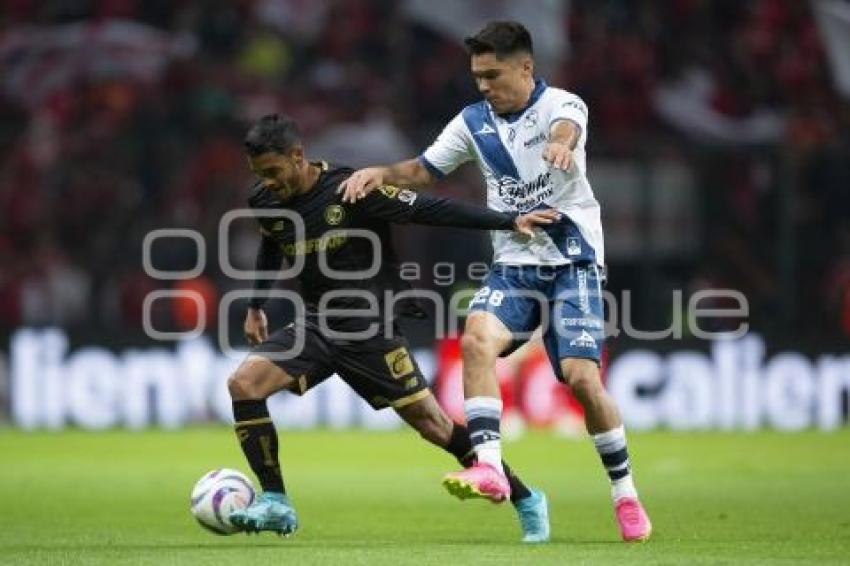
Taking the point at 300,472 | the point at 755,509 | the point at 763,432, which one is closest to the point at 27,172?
the point at 300,472

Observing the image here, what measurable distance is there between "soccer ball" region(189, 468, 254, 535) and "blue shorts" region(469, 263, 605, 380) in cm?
141

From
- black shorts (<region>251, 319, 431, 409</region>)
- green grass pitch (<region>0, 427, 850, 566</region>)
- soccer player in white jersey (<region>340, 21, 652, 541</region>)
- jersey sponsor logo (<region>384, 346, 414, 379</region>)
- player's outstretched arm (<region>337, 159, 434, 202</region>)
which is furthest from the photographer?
jersey sponsor logo (<region>384, 346, 414, 379</region>)

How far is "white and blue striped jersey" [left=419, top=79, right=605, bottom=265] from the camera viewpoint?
9188 millimetres

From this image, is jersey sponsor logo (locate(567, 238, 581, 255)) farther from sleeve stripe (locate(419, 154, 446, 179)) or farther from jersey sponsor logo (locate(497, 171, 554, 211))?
sleeve stripe (locate(419, 154, 446, 179))

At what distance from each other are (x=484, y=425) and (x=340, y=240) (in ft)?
4.20

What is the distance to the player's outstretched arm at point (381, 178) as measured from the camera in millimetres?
9281

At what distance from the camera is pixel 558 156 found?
8547 mm

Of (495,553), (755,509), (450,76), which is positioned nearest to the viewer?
(495,553)

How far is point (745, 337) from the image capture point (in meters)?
19.0

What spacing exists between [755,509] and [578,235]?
294 centimetres

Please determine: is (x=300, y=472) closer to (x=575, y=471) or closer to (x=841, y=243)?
(x=575, y=471)

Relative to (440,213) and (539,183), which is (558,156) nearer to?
(539,183)

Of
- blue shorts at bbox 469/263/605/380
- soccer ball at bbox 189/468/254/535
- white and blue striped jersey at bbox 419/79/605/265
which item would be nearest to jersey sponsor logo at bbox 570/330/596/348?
blue shorts at bbox 469/263/605/380

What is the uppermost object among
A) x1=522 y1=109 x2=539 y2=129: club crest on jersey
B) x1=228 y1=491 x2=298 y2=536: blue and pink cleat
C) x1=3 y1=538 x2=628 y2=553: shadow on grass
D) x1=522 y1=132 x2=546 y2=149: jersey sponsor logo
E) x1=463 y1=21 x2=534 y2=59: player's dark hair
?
x1=463 y1=21 x2=534 y2=59: player's dark hair
